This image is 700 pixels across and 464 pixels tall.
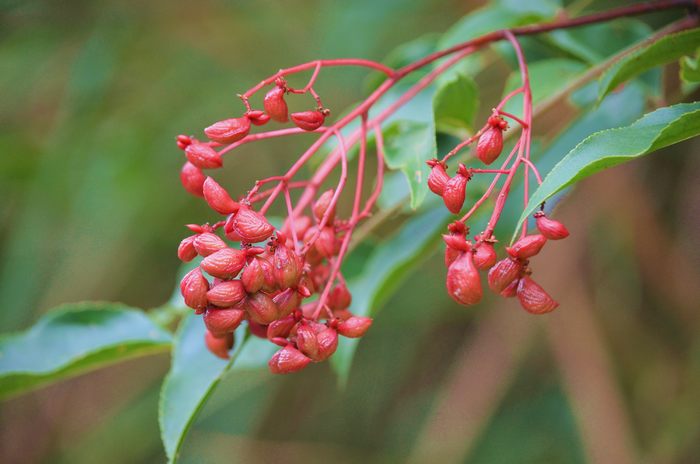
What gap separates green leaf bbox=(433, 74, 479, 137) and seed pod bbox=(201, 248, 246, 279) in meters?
0.37

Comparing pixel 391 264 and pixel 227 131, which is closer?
pixel 227 131

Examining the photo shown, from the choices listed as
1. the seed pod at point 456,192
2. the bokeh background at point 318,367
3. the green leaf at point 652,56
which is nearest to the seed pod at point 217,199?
the seed pod at point 456,192

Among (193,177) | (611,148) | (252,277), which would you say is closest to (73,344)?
(193,177)

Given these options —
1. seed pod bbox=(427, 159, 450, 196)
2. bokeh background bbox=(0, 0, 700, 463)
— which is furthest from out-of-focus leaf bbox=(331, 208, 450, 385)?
bokeh background bbox=(0, 0, 700, 463)

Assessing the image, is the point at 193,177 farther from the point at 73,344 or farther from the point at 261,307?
the point at 73,344

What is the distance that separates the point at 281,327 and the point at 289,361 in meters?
0.04

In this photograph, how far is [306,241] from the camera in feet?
2.72

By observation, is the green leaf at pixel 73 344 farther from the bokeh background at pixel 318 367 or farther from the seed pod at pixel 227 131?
the bokeh background at pixel 318 367

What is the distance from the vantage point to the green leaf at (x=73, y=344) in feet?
3.35

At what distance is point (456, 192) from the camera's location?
2.30ft

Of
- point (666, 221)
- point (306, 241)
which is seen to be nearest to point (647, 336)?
point (666, 221)

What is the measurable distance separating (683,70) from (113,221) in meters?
1.97

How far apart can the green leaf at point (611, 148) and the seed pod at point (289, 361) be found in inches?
10.7

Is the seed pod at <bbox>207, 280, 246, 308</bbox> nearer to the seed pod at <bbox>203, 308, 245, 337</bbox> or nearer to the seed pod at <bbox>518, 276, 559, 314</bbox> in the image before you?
the seed pod at <bbox>203, 308, 245, 337</bbox>
